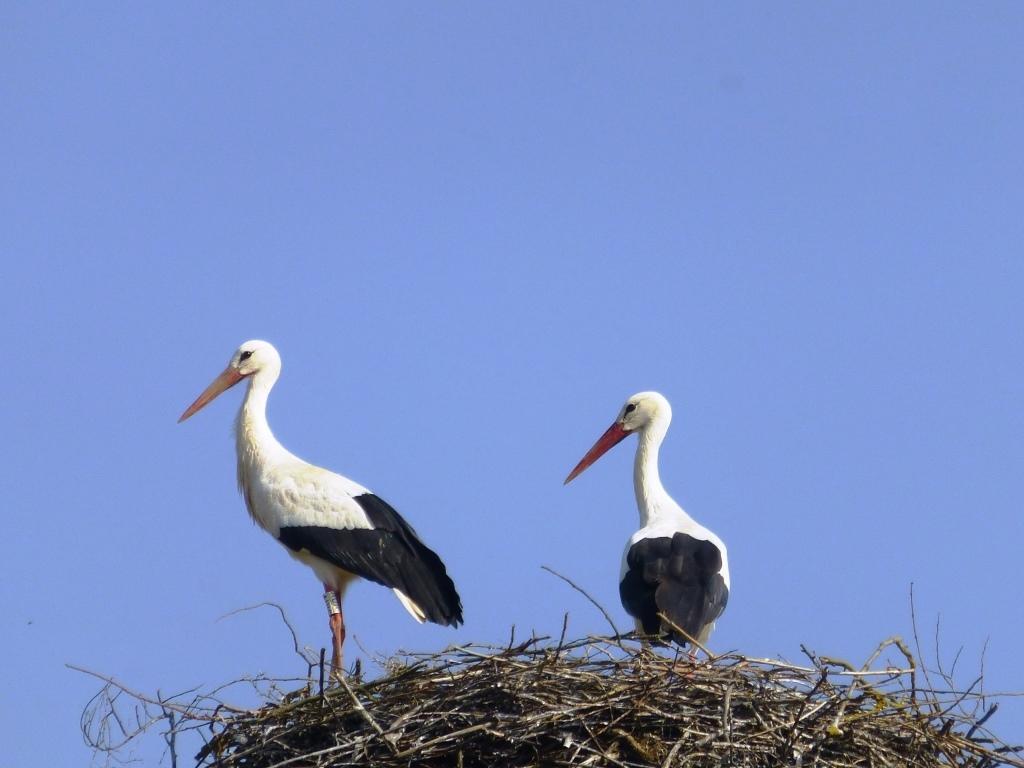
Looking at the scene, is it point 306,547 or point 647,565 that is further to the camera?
point 306,547

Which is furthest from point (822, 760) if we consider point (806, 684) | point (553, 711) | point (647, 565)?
point (647, 565)

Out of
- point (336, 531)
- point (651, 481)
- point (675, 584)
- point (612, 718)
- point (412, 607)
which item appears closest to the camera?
point (612, 718)

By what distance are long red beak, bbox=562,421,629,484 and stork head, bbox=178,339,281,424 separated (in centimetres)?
170

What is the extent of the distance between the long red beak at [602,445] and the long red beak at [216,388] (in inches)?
73.4

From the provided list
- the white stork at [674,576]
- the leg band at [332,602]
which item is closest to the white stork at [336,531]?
the leg band at [332,602]

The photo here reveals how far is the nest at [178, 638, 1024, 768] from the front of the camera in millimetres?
6266

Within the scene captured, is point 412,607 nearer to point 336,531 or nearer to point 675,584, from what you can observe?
point 336,531

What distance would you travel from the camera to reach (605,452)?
1050 centimetres

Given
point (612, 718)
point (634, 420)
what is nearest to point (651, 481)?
point (634, 420)

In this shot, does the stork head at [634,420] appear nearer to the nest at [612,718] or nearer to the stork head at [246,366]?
the stork head at [246,366]

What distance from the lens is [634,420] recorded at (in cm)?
1028

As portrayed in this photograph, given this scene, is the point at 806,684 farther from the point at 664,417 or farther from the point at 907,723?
the point at 664,417

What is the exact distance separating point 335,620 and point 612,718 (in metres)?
3.05

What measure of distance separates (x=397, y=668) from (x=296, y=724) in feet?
1.32
